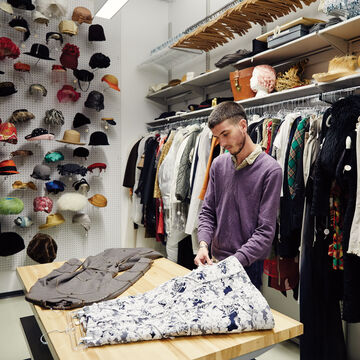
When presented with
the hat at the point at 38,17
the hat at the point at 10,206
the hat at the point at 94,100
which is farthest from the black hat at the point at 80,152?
the hat at the point at 38,17

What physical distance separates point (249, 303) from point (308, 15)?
2781 mm

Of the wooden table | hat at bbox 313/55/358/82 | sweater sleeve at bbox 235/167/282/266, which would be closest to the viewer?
the wooden table

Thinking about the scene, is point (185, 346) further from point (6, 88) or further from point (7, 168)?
point (6, 88)

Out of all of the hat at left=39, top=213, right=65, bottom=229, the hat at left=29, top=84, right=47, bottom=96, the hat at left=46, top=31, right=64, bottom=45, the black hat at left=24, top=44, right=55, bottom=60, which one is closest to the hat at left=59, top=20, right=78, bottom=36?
the hat at left=46, top=31, right=64, bottom=45

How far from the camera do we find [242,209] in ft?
5.89

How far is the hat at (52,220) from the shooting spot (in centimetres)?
390

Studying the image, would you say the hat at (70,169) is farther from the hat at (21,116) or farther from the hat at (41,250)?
the hat at (41,250)

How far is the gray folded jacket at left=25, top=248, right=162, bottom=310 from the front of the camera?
4.81 ft

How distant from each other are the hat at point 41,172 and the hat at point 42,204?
238 millimetres

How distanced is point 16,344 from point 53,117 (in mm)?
2328

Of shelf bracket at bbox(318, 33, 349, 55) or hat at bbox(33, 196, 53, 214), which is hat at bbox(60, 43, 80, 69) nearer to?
hat at bbox(33, 196, 53, 214)

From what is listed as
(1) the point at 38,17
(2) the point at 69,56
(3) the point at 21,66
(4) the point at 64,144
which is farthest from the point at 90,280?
(1) the point at 38,17

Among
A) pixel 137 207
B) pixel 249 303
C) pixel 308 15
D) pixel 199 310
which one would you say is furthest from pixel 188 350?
pixel 137 207

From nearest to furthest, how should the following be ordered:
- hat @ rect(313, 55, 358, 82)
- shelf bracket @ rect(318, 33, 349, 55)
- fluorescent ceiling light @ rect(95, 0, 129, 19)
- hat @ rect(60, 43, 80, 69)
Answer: hat @ rect(313, 55, 358, 82)
shelf bracket @ rect(318, 33, 349, 55)
fluorescent ceiling light @ rect(95, 0, 129, 19)
hat @ rect(60, 43, 80, 69)
